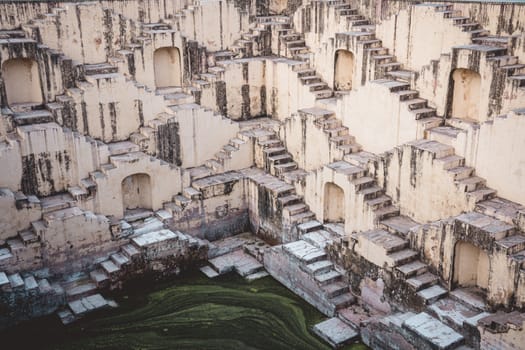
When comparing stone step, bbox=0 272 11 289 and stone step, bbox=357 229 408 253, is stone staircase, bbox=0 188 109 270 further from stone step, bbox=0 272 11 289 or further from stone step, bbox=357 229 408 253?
stone step, bbox=357 229 408 253

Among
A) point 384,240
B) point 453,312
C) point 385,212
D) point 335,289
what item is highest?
point 385,212

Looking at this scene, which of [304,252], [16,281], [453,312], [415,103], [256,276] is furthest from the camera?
[256,276]

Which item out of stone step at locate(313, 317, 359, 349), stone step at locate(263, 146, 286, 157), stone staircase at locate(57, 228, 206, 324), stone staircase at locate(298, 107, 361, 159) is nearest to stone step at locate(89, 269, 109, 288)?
stone staircase at locate(57, 228, 206, 324)

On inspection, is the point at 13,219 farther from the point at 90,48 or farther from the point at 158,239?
the point at 90,48

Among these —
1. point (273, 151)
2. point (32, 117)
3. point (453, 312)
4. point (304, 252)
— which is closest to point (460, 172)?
point (453, 312)

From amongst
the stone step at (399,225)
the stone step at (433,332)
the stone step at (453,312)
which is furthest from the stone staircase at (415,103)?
the stone step at (433,332)

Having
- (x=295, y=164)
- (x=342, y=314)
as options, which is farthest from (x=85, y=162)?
(x=342, y=314)

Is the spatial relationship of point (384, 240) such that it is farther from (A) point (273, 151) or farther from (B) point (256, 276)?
(A) point (273, 151)
